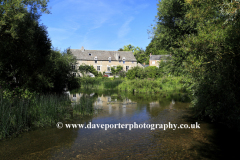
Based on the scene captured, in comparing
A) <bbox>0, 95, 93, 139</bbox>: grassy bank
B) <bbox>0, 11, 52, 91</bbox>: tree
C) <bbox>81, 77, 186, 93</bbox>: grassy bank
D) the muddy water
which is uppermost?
<bbox>0, 11, 52, 91</bbox>: tree

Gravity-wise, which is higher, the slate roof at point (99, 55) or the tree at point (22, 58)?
the slate roof at point (99, 55)

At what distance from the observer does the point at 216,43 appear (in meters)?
6.53

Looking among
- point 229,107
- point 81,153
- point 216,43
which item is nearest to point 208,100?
point 229,107

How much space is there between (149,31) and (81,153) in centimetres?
1287

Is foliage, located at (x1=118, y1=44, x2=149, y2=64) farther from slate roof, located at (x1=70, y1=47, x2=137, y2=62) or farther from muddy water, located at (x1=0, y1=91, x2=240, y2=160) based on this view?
muddy water, located at (x1=0, y1=91, x2=240, y2=160)

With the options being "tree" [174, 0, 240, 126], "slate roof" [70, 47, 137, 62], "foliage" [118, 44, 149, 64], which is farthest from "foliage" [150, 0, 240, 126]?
"foliage" [118, 44, 149, 64]

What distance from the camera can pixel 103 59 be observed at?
5088cm

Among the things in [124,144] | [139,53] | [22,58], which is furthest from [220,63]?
[139,53]

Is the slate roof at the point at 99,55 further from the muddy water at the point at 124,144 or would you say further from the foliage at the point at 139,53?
the muddy water at the point at 124,144

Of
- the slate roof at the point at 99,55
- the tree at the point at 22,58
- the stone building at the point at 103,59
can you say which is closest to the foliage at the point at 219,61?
the tree at the point at 22,58

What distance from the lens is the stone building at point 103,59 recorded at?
4919cm

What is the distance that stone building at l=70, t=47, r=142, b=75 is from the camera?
161ft

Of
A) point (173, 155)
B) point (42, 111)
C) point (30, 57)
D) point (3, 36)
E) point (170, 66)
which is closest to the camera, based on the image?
point (173, 155)

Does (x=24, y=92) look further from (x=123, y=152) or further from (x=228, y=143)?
(x=228, y=143)
